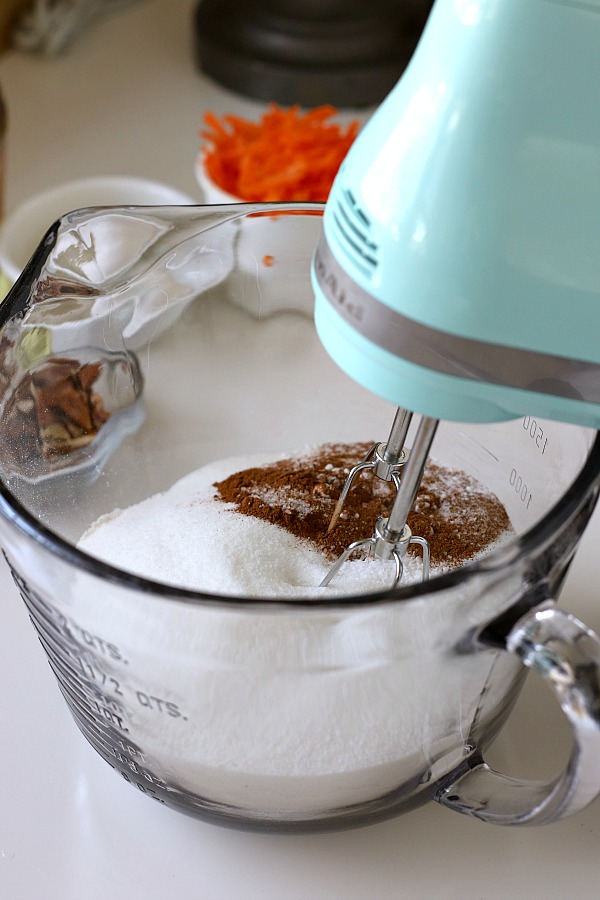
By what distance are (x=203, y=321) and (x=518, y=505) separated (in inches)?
7.0

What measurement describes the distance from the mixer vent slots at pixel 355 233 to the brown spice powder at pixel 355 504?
0.17 metres

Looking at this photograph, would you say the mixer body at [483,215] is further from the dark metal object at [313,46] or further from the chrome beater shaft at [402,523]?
the dark metal object at [313,46]

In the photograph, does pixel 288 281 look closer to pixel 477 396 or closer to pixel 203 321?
pixel 203 321

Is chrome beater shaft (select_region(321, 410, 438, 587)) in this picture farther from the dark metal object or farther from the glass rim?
the dark metal object

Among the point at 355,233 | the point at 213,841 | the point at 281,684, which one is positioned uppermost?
the point at 355,233

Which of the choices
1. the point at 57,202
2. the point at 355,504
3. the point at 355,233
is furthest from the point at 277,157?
the point at 355,233

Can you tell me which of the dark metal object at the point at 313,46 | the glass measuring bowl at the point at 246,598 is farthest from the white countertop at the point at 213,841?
the dark metal object at the point at 313,46

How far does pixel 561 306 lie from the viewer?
29cm

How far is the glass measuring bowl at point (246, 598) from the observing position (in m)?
0.31

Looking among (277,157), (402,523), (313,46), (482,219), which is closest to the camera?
(482,219)

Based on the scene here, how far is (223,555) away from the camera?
1.38ft

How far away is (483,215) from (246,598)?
0.13 meters

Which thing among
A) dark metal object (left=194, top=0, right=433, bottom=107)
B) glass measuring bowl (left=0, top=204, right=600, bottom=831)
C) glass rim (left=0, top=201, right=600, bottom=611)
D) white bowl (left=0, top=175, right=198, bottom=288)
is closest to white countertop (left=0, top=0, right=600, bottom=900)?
glass measuring bowl (left=0, top=204, right=600, bottom=831)

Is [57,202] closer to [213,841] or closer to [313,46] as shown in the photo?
[313,46]
